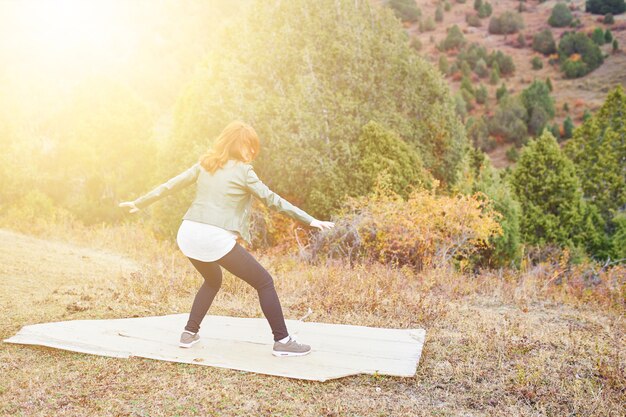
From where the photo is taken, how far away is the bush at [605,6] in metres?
68.4

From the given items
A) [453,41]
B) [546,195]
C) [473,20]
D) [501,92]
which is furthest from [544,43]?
[546,195]

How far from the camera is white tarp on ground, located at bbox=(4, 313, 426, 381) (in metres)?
4.54

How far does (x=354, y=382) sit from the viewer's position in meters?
4.32

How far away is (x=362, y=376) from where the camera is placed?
14.5 feet

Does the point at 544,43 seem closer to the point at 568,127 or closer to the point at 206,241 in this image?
the point at 568,127

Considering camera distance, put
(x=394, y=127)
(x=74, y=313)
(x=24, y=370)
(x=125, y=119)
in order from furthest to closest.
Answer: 1. (x=125, y=119)
2. (x=394, y=127)
3. (x=74, y=313)
4. (x=24, y=370)

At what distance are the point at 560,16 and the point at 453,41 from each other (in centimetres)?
1428

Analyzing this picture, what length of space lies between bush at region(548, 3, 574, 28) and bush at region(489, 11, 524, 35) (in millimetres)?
3535

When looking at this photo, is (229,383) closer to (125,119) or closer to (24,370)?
(24,370)

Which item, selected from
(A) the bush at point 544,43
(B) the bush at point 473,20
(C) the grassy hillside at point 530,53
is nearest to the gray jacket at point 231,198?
(C) the grassy hillside at point 530,53

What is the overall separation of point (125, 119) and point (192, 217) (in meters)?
18.5

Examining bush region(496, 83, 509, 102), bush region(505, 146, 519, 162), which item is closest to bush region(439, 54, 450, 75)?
bush region(496, 83, 509, 102)

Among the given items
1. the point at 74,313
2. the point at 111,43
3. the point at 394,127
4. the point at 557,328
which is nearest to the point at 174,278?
the point at 74,313

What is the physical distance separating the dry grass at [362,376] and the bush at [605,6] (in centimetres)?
7133
